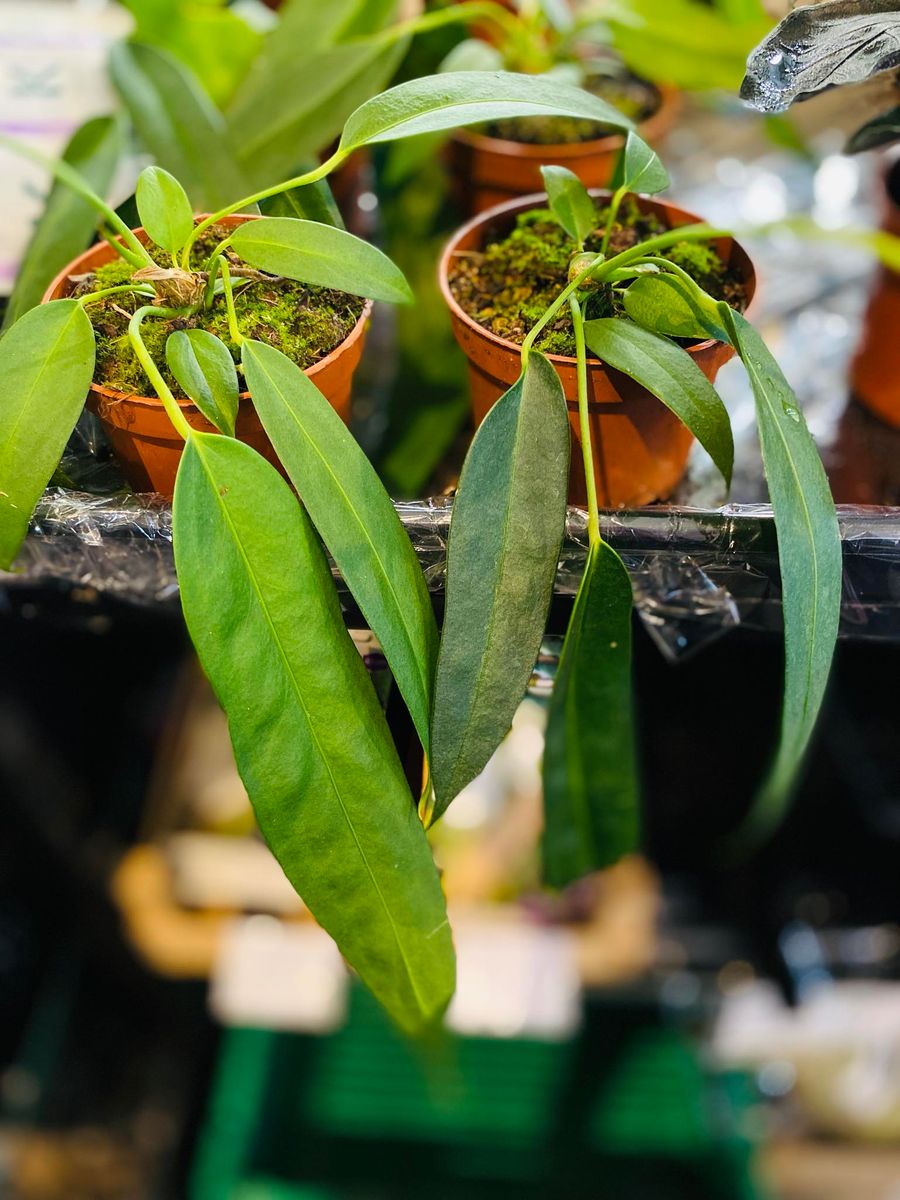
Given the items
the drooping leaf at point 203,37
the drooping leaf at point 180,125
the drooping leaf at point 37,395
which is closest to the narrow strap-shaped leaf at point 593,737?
the drooping leaf at point 37,395

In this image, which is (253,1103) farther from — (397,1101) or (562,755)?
(562,755)

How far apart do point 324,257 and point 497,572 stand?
8.7 inches

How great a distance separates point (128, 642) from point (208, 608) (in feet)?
2.82

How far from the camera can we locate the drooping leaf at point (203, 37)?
94 cm

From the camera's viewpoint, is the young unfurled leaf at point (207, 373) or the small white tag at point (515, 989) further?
the small white tag at point (515, 989)

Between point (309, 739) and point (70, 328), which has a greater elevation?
point (70, 328)

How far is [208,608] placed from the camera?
0.54 m

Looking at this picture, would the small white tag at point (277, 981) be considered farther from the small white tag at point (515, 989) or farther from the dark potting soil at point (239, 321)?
the dark potting soil at point (239, 321)

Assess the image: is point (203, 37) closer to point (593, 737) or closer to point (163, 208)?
point (163, 208)

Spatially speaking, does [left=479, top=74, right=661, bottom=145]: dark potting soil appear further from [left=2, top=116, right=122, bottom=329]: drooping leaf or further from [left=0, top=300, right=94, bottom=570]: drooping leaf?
[left=0, top=300, right=94, bottom=570]: drooping leaf

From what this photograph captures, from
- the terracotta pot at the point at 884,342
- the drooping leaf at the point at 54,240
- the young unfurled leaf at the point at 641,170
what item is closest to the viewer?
the young unfurled leaf at the point at 641,170

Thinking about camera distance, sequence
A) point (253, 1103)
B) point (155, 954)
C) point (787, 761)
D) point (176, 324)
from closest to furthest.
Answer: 1. point (787, 761)
2. point (176, 324)
3. point (253, 1103)
4. point (155, 954)

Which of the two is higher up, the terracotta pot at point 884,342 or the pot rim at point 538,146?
the pot rim at point 538,146

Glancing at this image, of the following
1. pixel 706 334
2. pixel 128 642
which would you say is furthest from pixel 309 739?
pixel 128 642
